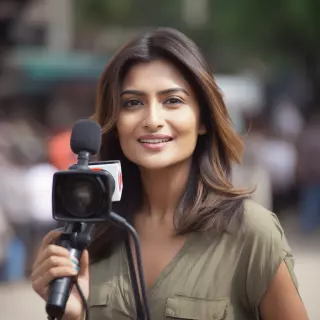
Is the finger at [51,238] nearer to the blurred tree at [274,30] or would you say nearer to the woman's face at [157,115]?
the woman's face at [157,115]

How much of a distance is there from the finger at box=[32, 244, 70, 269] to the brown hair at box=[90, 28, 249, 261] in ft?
1.42

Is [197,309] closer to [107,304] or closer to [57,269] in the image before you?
[107,304]

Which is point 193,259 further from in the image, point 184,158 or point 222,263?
point 184,158

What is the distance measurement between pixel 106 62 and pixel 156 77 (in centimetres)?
1469

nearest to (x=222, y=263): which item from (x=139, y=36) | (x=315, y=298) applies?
(x=139, y=36)

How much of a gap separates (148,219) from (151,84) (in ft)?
1.43

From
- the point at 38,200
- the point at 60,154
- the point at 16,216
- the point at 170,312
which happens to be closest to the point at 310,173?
the point at 60,154

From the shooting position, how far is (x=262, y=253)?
2357 mm

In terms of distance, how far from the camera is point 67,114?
744 inches

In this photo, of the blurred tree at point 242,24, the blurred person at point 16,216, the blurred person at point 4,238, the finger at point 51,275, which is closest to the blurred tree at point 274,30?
the blurred tree at point 242,24

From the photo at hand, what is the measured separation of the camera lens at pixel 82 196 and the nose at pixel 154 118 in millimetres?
473

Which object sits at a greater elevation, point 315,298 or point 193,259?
point 193,259

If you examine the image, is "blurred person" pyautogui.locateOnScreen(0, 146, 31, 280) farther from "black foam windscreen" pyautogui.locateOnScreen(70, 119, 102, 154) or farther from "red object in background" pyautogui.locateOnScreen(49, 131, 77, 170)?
"black foam windscreen" pyautogui.locateOnScreen(70, 119, 102, 154)

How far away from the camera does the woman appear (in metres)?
2.36
